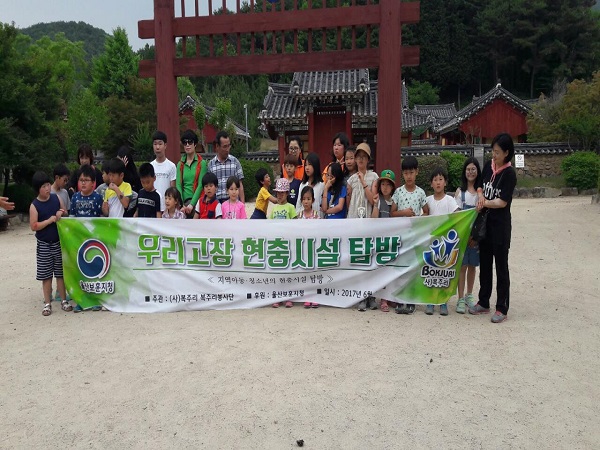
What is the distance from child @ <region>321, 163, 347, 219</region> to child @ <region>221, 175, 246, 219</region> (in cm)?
90

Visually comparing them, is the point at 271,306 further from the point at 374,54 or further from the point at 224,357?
the point at 374,54

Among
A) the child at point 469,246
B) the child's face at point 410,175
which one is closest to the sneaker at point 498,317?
the child at point 469,246

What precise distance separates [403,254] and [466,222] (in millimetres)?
659

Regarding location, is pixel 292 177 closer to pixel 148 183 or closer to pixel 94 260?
pixel 148 183

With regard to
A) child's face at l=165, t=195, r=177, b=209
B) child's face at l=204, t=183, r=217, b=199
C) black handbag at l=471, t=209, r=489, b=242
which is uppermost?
child's face at l=204, t=183, r=217, b=199

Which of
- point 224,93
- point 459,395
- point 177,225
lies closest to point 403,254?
point 459,395

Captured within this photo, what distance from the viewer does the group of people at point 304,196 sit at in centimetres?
452

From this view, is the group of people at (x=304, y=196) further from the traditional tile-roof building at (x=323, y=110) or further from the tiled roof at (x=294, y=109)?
the tiled roof at (x=294, y=109)

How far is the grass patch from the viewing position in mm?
18203

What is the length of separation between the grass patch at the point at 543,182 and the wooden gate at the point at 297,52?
46.3 ft

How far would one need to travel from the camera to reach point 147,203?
5.27m

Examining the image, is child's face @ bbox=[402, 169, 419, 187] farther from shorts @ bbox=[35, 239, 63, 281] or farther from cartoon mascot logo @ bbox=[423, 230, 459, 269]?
shorts @ bbox=[35, 239, 63, 281]

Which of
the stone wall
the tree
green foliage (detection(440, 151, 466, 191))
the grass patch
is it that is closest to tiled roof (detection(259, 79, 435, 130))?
green foliage (detection(440, 151, 466, 191))

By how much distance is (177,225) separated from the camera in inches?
193
